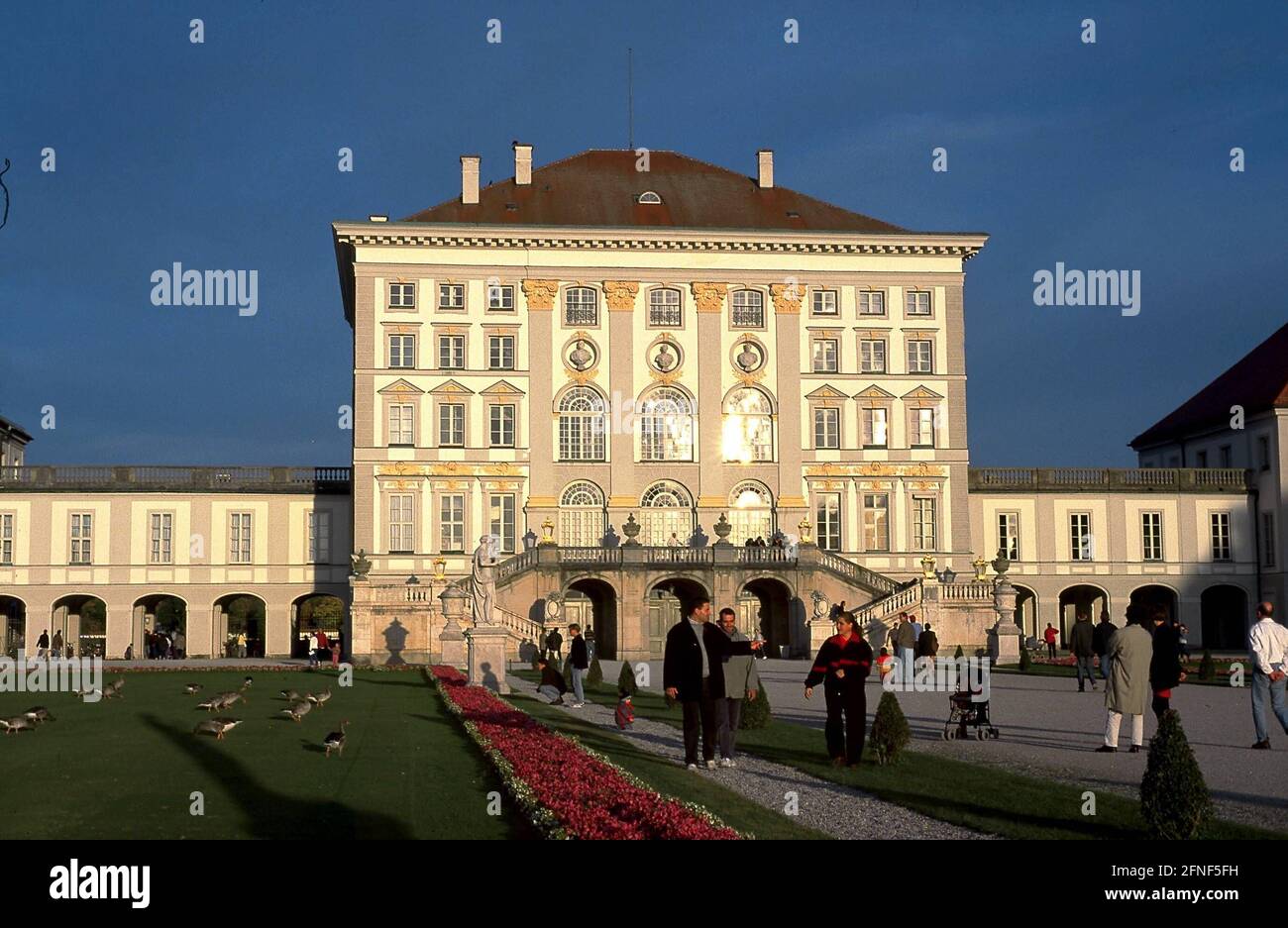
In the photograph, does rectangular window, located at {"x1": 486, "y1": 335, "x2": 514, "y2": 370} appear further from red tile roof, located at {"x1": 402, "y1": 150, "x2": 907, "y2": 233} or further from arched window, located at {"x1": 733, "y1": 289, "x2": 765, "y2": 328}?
arched window, located at {"x1": 733, "y1": 289, "x2": 765, "y2": 328}

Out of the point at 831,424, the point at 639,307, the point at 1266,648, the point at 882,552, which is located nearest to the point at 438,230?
the point at 639,307

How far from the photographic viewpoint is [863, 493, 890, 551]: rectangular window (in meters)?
56.2

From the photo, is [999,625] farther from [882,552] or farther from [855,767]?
[855,767]

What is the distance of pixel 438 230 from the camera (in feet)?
179

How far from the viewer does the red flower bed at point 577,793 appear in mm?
10680

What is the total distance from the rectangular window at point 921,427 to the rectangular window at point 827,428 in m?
2.84

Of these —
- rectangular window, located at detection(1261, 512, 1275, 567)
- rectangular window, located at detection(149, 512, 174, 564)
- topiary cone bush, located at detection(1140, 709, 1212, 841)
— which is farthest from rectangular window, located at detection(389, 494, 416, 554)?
topiary cone bush, located at detection(1140, 709, 1212, 841)

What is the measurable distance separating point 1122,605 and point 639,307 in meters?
23.6

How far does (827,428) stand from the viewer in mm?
56531

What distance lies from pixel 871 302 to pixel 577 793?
46571mm

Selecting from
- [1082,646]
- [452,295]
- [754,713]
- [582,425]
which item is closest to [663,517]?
[582,425]

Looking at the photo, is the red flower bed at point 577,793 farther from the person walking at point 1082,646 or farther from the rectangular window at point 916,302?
the rectangular window at point 916,302

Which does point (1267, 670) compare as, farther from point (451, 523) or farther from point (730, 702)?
point (451, 523)

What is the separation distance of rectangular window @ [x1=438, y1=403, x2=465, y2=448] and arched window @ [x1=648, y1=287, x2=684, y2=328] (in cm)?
812
